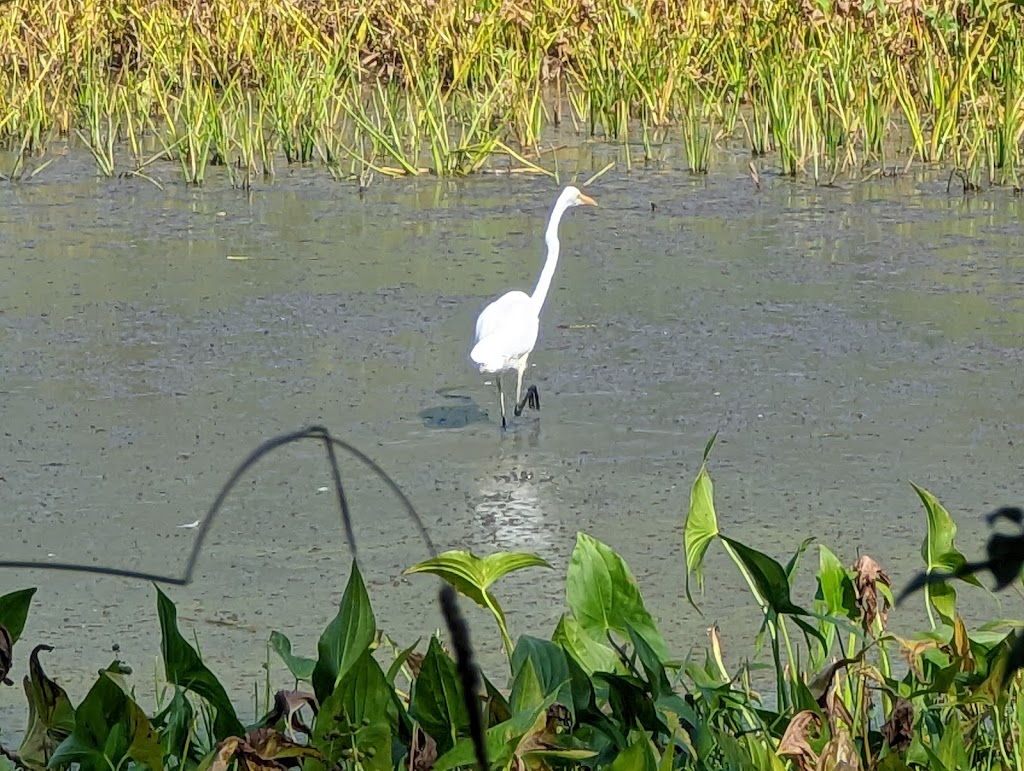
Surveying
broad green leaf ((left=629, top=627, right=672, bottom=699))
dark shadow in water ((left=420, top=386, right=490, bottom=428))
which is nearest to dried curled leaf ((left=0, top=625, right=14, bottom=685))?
broad green leaf ((left=629, top=627, right=672, bottom=699))

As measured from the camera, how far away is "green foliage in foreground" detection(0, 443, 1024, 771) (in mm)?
1598

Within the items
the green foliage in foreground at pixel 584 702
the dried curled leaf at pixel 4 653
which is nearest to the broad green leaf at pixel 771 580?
the green foliage in foreground at pixel 584 702

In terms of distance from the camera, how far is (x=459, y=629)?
1.85ft

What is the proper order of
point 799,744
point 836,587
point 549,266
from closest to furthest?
point 799,744 → point 836,587 → point 549,266

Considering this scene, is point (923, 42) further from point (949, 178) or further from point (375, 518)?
point (375, 518)

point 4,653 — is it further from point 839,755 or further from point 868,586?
point 868,586

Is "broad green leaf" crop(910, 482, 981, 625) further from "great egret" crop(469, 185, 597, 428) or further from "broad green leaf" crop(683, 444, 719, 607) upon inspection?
"great egret" crop(469, 185, 597, 428)

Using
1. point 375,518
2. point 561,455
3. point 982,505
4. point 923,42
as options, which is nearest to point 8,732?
point 375,518

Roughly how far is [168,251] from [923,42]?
10.7ft

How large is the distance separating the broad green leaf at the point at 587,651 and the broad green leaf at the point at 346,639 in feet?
0.74

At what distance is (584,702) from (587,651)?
64 millimetres

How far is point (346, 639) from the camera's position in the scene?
5.50 feet

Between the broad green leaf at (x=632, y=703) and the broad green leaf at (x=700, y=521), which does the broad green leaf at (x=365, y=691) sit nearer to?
the broad green leaf at (x=632, y=703)

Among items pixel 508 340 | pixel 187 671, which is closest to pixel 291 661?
pixel 187 671
